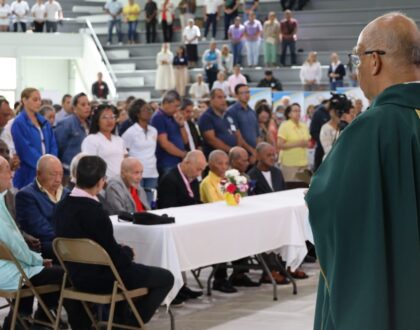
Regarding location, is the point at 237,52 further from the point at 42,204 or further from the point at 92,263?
the point at 92,263

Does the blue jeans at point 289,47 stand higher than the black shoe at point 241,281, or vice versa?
the blue jeans at point 289,47

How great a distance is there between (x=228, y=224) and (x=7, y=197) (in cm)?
144

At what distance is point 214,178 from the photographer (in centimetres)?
765

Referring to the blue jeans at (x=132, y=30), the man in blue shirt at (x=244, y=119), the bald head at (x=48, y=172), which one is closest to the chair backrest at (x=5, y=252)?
the bald head at (x=48, y=172)

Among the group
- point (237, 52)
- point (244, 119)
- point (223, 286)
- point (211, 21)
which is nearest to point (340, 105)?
point (244, 119)

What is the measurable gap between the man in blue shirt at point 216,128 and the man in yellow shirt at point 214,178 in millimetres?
1878

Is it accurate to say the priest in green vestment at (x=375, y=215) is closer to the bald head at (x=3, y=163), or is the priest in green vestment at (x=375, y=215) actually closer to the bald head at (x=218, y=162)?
the bald head at (x=3, y=163)

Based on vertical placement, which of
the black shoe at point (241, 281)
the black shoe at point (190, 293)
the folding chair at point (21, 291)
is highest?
the folding chair at point (21, 291)

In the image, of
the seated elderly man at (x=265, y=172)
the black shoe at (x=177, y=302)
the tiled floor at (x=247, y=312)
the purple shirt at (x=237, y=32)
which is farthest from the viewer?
the purple shirt at (x=237, y=32)

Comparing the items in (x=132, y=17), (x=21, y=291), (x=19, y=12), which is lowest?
(x=21, y=291)

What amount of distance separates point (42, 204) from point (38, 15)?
721 inches

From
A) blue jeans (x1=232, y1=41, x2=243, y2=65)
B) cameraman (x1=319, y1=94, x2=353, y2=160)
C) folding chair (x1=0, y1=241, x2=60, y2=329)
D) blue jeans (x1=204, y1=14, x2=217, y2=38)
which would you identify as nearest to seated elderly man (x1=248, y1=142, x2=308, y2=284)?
cameraman (x1=319, y1=94, x2=353, y2=160)

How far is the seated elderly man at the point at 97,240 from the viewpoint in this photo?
5.20 metres

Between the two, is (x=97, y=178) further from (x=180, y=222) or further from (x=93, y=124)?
(x=93, y=124)
